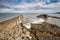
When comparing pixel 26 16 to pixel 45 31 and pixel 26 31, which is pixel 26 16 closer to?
pixel 26 31

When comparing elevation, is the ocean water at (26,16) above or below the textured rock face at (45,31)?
above

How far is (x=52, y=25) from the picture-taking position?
230 centimetres

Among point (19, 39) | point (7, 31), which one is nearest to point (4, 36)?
point (7, 31)

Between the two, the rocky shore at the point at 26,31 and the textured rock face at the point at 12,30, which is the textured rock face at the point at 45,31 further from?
the textured rock face at the point at 12,30

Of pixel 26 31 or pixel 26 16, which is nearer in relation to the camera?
pixel 26 31

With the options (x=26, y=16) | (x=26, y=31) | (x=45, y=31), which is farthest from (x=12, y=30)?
(x=45, y=31)

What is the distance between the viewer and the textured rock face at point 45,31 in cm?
222

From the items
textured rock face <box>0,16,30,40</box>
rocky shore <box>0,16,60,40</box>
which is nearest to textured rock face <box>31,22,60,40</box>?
rocky shore <box>0,16,60,40</box>

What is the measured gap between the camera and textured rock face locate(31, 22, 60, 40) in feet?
7.28

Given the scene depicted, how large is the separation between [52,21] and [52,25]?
0.06 m

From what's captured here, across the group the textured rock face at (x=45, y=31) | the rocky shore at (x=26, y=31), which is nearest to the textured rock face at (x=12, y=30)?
the rocky shore at (x=26, y=31)

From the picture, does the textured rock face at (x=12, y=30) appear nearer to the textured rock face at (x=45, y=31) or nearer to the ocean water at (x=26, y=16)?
the ocean water at (x=26, y=16)

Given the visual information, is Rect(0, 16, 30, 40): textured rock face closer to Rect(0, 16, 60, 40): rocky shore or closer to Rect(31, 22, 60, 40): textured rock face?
Rect(0, 16, 60, 40): rocky shore

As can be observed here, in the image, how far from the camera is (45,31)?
2.28 m
